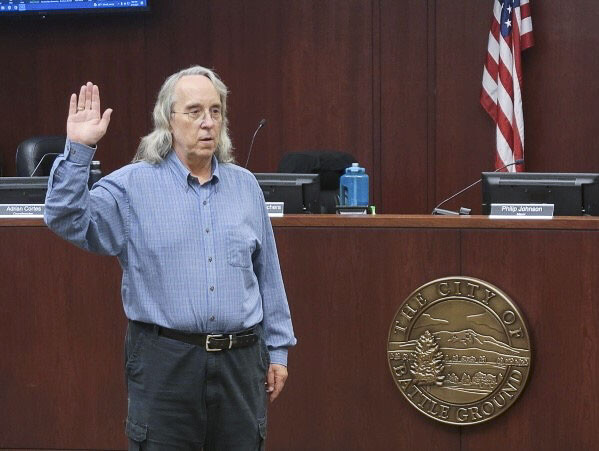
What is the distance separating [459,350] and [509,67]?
3007mm

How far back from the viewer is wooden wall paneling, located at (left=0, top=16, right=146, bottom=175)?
6.98 meters

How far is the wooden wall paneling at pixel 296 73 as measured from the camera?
663cm

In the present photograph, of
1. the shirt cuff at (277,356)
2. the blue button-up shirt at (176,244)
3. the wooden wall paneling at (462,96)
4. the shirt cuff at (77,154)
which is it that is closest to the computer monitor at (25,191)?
the blue button-up shirt at (176,244)

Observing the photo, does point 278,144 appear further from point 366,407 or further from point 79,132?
point 79,132

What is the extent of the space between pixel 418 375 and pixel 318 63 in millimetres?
3441

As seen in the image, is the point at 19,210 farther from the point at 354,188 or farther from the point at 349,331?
the point at 354,188

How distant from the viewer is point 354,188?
474cm

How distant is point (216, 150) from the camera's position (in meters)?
2.75

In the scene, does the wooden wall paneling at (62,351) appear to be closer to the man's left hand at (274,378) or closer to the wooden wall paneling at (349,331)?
the wooden wall paneling at (349,331)

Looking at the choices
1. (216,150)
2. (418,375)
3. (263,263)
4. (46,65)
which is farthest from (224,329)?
(46,65)

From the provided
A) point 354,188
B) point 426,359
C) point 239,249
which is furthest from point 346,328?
point 239,249

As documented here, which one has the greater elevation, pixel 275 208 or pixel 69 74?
pixel 69 74

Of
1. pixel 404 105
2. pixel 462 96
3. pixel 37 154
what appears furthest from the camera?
pixel 404 105

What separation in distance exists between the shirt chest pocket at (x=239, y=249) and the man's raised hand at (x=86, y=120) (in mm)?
430
